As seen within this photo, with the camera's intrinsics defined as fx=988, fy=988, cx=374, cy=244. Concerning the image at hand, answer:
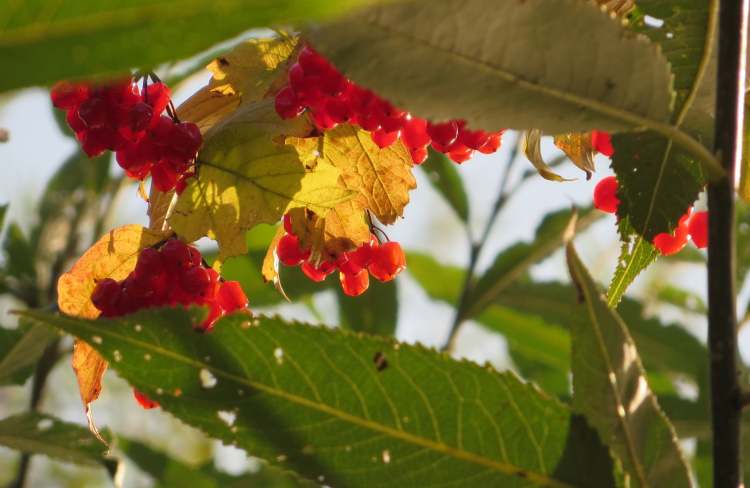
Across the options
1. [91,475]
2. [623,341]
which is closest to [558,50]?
[623,341]

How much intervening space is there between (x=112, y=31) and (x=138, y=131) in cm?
89

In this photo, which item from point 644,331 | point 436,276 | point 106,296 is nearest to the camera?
point 106,296

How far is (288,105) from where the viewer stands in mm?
1429

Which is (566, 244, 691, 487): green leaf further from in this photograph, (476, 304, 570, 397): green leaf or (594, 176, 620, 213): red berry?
(476, 304, 570, 397): green leaf

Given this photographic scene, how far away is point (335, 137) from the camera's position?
157 centimetres

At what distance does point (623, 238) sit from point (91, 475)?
499 centimetres

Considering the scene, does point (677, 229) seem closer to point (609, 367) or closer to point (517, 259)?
point (609, 367)

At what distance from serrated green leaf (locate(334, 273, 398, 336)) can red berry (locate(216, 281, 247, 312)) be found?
1471mm

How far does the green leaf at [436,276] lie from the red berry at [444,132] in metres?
1.96

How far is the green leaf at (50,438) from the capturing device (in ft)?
6.09

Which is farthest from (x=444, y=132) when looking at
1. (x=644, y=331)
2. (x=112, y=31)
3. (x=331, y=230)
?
(x=644, y=331)

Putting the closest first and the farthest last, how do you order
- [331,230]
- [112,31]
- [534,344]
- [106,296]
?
[112,31], [106,296], [331,230], [534,344]

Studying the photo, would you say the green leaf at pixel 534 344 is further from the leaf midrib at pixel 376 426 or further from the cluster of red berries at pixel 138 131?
the leaf midrib at pixel 376 426

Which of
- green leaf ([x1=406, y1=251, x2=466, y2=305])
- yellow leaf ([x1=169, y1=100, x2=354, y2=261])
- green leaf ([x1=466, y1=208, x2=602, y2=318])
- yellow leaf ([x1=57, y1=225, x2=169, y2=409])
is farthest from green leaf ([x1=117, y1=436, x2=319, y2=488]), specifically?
yellow leaf ([x1=169, y1=100, x2=354, y2=261])
